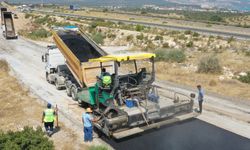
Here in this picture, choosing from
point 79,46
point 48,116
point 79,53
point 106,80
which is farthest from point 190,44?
point 48,116

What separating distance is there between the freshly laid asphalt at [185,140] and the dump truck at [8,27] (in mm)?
36369

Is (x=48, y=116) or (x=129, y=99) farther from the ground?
(x=129, y=99)

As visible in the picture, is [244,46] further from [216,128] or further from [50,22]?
[50,22]

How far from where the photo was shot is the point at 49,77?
2117 cm

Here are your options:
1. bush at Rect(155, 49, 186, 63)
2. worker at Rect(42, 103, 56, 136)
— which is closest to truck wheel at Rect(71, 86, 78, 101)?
worker at Rect(42, 103, 56, 136)

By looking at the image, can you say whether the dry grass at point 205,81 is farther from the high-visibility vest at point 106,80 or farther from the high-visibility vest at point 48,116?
the high-visibility vest at point 48,116

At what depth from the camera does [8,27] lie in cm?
4834

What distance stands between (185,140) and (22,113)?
809 centimetres

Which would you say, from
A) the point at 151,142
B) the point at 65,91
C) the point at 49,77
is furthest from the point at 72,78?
the point at 151,142

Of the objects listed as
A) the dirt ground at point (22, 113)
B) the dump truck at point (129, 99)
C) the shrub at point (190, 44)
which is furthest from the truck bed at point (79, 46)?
the shrub at point (190, 44)

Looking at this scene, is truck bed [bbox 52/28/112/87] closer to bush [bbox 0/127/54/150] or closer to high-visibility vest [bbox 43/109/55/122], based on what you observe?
high-visibility vest [bbox 43/109/55/122]

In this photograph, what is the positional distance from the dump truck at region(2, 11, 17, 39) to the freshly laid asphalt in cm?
3637

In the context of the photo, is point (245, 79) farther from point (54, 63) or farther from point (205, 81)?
point (54, 63)

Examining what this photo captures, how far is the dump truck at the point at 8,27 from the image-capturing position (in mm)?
44469
